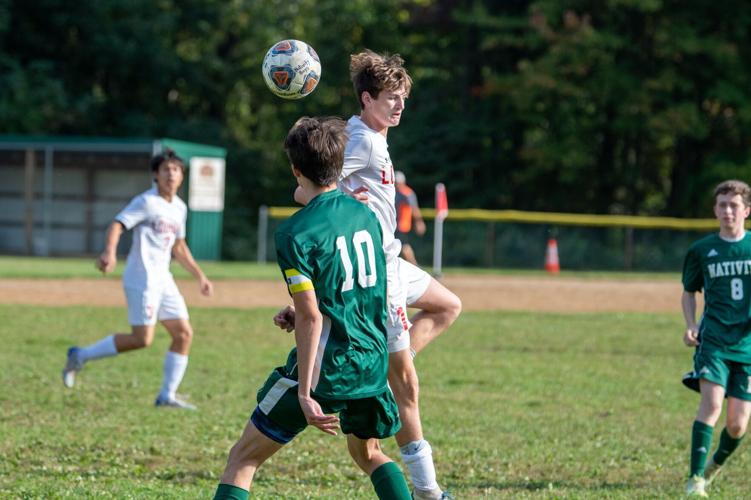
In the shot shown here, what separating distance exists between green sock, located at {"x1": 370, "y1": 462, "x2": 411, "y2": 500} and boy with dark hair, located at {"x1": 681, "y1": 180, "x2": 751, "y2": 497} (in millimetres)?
2417

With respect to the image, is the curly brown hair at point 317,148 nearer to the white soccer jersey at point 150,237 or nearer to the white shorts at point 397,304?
the white shorts at point 397,304

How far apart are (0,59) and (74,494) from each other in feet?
112

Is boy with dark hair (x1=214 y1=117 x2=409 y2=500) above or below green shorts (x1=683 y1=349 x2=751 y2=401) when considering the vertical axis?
above

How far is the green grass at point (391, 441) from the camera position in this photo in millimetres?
6371

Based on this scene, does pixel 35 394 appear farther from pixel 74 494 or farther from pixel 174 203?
pixel 74 494

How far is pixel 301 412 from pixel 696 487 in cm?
290

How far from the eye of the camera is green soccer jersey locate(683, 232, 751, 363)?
648cm

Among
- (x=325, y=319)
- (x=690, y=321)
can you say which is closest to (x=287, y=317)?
(x=325, y=319)

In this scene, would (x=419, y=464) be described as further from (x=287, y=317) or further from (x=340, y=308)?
(x=340, y=308)

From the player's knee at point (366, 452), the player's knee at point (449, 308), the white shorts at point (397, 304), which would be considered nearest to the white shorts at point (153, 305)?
the player's knee at point (449, 308)

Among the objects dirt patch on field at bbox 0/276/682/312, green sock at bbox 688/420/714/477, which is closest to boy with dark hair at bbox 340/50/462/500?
green sock at bbox 688/420/714/477

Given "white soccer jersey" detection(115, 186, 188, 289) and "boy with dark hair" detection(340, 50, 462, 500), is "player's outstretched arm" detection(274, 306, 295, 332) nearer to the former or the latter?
"boy with dark hair" detection(340, 50, 462, 500)

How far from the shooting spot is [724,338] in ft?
21.3

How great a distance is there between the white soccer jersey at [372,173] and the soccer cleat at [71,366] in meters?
4.63
